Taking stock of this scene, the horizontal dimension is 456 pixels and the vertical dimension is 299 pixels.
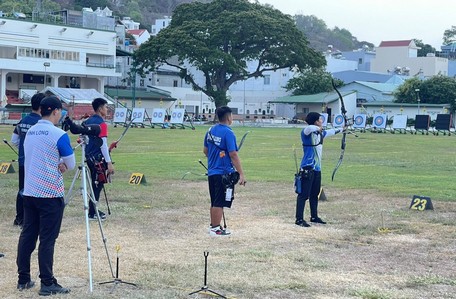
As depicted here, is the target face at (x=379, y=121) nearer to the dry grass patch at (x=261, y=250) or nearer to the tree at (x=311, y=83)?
the tree at (x=311, y=83)

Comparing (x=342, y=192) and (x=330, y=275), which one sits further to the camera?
(x=342, y=192)

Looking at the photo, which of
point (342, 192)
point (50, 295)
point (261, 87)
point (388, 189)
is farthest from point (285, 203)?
point (261, 87)

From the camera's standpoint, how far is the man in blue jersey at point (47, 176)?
7.65 m

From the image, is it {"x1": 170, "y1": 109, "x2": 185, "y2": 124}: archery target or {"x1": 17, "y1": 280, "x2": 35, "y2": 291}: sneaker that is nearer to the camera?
{"x1": 17, "y1": 280, "x2": 35, "y2": 291}: sneaker

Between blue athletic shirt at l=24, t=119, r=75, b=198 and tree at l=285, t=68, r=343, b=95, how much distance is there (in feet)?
315

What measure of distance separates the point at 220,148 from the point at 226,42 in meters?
70.4

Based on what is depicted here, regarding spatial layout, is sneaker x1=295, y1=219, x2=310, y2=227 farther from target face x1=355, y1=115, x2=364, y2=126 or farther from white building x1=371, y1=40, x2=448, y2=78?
white building x1=371, y1=40, x2=448, y2=78

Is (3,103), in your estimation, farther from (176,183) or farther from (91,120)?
(91,120)

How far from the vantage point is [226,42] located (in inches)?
3157

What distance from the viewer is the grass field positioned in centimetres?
815

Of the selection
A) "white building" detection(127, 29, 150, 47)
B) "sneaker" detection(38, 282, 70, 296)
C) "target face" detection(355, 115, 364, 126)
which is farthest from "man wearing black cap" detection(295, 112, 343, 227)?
"white building" detection(127, 29, 150, 47)

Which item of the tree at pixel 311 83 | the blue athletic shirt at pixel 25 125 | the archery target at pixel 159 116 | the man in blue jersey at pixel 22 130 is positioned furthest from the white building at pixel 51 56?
the blue athletic shirt at pixel 25 125

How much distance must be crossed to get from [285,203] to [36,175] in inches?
329

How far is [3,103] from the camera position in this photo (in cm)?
7606
